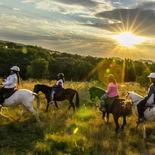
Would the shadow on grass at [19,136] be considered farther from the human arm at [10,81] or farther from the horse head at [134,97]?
the horse head at [134,97]

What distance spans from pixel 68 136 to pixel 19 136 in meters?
1.95

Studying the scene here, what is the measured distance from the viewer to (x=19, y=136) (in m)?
10.8

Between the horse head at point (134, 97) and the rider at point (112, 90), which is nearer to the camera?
the horse head at point (134, 97)

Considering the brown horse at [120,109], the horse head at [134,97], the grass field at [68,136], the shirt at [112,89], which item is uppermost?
the shirt at [112,89]

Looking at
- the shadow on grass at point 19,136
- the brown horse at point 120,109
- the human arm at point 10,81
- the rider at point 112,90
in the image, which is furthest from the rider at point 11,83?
the brown horse at point 120,109

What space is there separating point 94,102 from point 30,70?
6297cm

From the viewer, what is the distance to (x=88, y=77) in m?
86.8

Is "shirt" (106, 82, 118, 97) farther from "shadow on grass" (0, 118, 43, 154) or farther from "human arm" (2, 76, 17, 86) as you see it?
"human arm" (2, 76, 17, 86)

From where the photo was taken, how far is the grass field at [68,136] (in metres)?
9.48

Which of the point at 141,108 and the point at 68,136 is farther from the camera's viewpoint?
the point at 141,108

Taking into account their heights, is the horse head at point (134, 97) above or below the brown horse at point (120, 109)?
above

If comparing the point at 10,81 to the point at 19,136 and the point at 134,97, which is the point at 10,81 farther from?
the point at 134,97

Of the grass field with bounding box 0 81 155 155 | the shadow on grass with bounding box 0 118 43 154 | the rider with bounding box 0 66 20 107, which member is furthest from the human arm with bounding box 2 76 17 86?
the shadow on grass with bounding box 0 118 43 154

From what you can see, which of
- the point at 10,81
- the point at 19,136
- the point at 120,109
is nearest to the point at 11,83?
the point at 10,81
